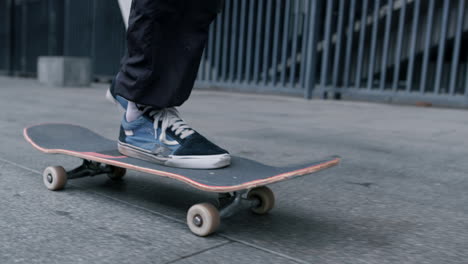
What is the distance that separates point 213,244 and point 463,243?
75 cm

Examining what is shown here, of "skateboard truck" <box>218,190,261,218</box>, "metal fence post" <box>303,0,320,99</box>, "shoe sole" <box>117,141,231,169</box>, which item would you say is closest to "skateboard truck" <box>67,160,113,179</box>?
"shoe sole" <box>117,141,231,169</box>

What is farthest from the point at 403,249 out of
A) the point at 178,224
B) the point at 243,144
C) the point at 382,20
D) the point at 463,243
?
the point at 382,20

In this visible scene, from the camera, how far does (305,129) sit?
394 cm

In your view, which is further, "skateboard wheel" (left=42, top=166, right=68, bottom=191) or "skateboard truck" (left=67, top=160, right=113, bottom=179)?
"skateboard truck" (left=67, top=160, right=113, bottom=179)

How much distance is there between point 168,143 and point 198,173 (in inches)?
8.3

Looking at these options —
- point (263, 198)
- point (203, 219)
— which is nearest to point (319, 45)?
point (263, 198)

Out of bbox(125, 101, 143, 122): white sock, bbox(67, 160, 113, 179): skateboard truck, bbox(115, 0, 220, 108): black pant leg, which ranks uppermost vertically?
bbox(115, 0, 220, 108): black pant leg

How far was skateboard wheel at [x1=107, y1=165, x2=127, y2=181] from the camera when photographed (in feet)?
6.55

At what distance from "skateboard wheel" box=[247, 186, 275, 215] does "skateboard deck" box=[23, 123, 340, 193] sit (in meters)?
0.08

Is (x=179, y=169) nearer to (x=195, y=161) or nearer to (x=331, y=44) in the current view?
(x=195, y=161)

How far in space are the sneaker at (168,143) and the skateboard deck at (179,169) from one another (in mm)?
32

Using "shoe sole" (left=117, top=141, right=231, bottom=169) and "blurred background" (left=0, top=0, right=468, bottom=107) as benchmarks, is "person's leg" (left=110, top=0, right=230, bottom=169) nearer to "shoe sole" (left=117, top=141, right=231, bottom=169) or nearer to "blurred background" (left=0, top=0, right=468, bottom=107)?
"shoe sole" (left=117, top=141, right=231, bottom=169)

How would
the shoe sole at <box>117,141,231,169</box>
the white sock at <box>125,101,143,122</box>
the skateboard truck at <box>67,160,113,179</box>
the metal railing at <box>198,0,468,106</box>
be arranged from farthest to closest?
1. the metal railing at <box>198,0,468,106</box>
2. the skateboard truck at <box>67,160,113,179</box>
3. the white sock at <box>125,101,143,122</box>
4. the shoe sole at <box>117,141,231,169</box>

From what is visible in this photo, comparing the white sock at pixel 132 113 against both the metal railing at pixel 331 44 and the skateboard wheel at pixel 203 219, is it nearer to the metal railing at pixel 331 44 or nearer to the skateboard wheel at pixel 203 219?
the skateboard wheel at pixel 203 219
